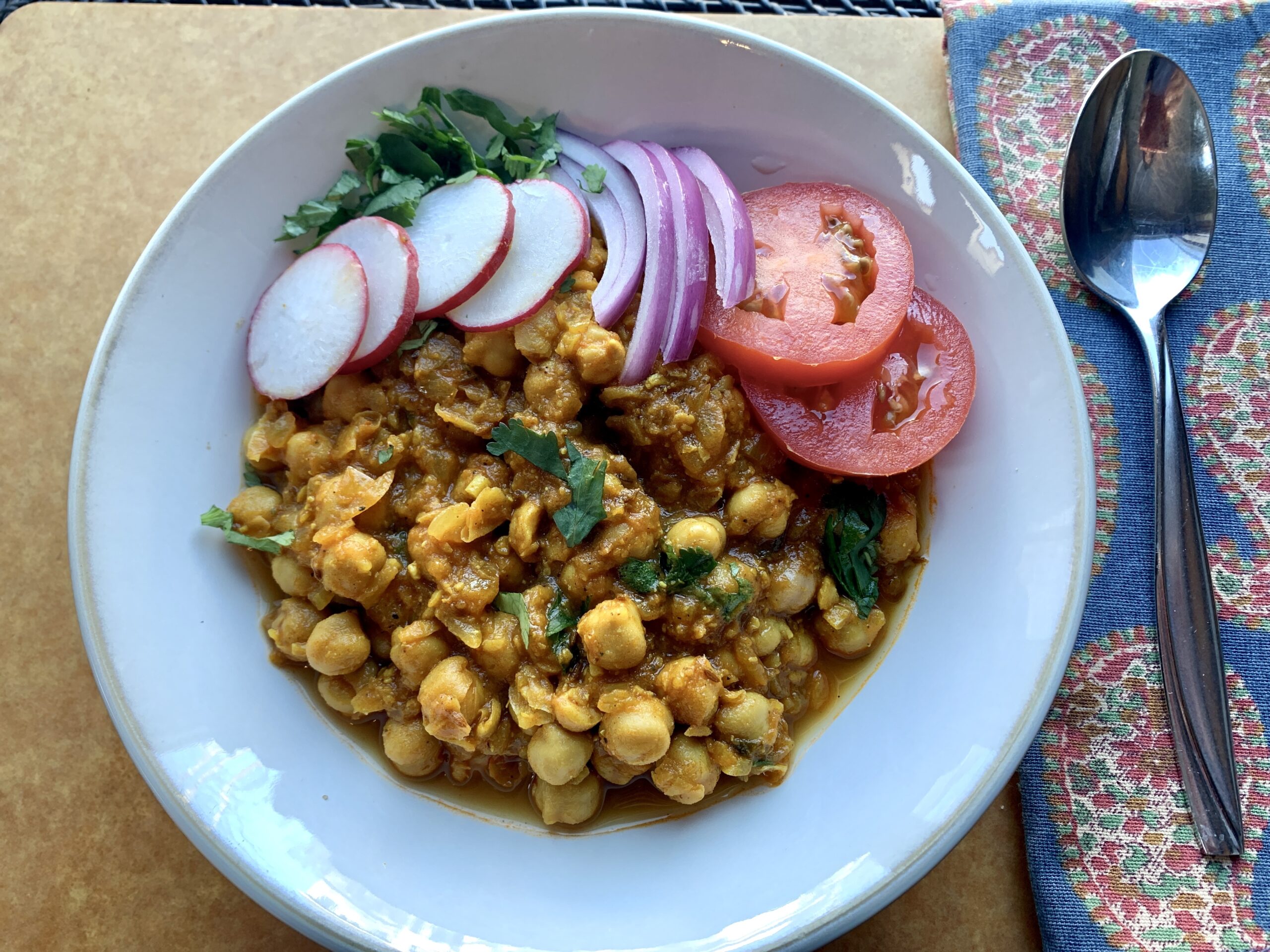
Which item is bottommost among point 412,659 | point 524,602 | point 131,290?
point 412,659

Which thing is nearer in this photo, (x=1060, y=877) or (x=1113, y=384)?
(x=1060, y=877)

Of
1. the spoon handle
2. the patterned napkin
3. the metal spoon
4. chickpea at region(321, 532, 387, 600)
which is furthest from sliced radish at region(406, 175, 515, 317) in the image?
the spoon handle

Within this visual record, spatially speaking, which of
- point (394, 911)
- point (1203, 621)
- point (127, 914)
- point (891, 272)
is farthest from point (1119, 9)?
point (127, 914)

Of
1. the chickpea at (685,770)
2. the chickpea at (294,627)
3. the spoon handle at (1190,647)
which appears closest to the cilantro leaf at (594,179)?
the chickpea at (294,627)

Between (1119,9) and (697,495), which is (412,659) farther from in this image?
(1119,9)

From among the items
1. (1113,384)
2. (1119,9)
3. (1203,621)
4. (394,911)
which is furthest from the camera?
(1119,9)

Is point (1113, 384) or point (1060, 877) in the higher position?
point (1113, 384)

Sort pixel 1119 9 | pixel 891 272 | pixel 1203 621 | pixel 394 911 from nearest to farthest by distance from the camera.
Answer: pixel 394 911 < pixel 891 272 < pixel 1203 621 < pixel 1119 9

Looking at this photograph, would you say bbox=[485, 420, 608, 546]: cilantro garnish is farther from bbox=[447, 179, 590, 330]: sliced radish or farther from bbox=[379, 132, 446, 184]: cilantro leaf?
bbox=[379, 132, 446, 184]: cilantro leaf
